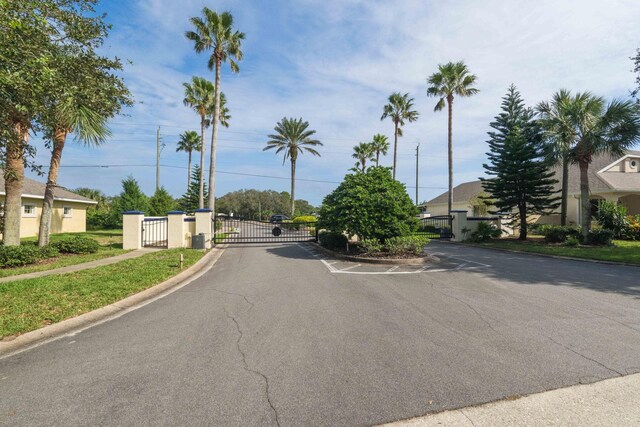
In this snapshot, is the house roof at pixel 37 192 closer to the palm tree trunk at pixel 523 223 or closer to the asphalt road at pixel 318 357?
the asphalt road at pixel 318 357

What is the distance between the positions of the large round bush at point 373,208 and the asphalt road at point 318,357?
17.8ft

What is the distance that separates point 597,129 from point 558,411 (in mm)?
18414

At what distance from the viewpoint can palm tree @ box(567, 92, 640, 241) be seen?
51.6 feet

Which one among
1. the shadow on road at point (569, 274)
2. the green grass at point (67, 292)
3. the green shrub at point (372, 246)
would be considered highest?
the green shrub at point (372, 246)

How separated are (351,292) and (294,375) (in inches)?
155

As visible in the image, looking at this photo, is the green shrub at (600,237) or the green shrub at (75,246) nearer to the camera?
the green shrub at (75,246)

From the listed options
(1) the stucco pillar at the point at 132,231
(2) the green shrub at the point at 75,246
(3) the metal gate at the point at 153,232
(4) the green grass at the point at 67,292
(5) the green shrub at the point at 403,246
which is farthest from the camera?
(3) the metal gate at the point at 153,232

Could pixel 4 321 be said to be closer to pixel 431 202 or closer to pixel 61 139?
pixel 61 139

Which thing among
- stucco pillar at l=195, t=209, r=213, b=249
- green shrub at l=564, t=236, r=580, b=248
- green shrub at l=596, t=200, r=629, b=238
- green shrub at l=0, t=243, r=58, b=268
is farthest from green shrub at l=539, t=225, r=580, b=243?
green shrub at l=0, t=243, r=58, b=268

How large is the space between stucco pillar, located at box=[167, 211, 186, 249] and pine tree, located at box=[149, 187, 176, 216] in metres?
19.3

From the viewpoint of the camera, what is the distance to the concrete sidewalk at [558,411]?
2.74m

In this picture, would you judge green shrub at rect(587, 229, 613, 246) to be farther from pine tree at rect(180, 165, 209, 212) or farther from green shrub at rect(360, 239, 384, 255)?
pine tree at rect(180, 165, 209, 212)

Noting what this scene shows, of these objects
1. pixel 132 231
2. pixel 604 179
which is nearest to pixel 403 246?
pixel 132 231

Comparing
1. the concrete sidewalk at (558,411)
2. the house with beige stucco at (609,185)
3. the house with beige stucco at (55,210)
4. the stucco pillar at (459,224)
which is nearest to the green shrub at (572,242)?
the stucco pillar at (459,224)
